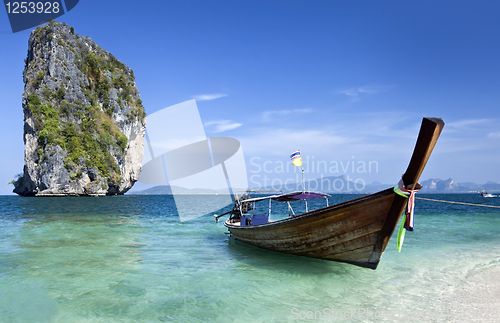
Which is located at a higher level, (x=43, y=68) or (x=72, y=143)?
(x=43, y=68)

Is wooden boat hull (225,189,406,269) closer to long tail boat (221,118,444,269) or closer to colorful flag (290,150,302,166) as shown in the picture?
long tail boat (221,118,444,269)

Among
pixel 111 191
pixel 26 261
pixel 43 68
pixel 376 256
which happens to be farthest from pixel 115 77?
pixel 376 256

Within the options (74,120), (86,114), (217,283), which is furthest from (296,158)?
(86,114)

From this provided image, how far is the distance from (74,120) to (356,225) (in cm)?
7236

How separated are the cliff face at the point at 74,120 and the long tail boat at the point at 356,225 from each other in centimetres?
6509

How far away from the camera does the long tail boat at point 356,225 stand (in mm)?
5879

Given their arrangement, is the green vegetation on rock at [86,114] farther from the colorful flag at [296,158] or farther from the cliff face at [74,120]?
the colorful flag at [296,158]

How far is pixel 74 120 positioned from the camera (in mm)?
66312

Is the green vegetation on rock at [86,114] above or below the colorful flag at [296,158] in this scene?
above

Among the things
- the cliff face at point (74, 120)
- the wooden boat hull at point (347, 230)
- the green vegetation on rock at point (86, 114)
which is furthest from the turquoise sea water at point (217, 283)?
the green vegetation on rock at point (86, 114)

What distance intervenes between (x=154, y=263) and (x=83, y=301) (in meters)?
3.42

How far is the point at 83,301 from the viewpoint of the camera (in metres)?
6.46

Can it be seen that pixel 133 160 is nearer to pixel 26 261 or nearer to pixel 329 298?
pixel 26 261

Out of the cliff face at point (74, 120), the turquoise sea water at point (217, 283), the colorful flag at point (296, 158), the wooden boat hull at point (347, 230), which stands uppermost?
the cliff face at point (74, 120)
